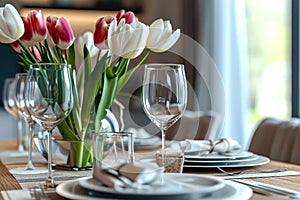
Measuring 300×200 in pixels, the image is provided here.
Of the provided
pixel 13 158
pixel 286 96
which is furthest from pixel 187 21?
pixel 13 158

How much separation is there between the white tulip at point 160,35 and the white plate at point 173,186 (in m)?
0.43

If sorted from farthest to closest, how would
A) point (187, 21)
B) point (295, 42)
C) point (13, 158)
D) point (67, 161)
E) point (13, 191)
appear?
point (187, 21) < point (295, 42) < point (13, 158) < point (67, 161) < point (13, 191)

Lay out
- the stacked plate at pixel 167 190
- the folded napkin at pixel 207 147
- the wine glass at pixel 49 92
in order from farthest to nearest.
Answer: the folded napkin at pixel 207 147
the wine glass at pixel 49 92
the stacked plate at pixel 167 190

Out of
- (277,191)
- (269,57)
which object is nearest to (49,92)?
(277,191)

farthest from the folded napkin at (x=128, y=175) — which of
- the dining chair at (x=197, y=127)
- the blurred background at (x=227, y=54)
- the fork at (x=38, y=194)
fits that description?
the blurred background at (x=227, y=54)

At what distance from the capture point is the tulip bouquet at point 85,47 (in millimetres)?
1299

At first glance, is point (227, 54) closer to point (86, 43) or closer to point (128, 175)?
point (86, 43)

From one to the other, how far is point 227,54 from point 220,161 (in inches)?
88.4

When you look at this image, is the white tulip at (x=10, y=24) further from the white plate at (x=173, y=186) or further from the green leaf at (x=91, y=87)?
the white plate at (x=173, y=186)

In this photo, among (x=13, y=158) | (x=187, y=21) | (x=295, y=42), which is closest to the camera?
(x=13, y=158)

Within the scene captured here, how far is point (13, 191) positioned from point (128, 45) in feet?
1.35

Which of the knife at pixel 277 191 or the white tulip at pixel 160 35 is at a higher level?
the white tulip at pixel 160 35

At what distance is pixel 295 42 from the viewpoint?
329 centimetres

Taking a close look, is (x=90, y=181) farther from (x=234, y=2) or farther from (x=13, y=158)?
(x=234, y=2)
